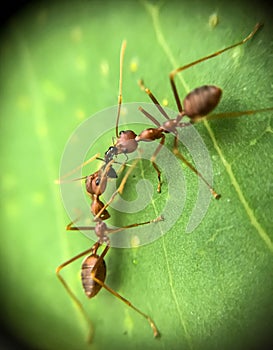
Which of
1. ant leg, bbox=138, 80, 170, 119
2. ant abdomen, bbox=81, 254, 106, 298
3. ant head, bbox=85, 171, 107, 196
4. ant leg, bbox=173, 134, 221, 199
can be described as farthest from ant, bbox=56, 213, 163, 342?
ant leg, bbox=138, 80, 170, 119

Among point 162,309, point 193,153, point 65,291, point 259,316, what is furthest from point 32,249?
point 259,316

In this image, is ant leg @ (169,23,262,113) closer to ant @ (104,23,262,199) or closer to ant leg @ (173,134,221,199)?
ant @ (104,23,262,199)

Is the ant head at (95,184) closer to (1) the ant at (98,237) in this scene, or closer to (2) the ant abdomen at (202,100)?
(1) the ant at (98,237)

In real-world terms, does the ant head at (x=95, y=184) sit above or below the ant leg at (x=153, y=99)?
below

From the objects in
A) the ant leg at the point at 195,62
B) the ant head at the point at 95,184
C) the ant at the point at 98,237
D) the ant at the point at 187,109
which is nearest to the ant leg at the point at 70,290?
the ant at the point at 98,237

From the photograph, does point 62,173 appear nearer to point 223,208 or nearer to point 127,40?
point 127,40

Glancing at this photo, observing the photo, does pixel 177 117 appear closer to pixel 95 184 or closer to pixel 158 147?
pixel 158 147
